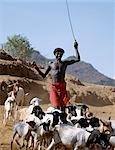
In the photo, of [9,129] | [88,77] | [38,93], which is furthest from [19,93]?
[88,77]

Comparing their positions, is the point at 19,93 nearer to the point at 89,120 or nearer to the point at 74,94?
the point at 89,120

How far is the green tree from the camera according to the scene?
5041cm

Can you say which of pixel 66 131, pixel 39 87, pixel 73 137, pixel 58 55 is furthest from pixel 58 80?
pixel 39 87

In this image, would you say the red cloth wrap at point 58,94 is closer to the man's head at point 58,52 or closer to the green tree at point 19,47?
the man's head at point 58,52

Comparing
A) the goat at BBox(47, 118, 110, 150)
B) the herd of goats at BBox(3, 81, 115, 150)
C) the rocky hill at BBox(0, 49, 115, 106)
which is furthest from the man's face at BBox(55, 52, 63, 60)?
the rocky hill at BBox(0, 49, 115, 106)

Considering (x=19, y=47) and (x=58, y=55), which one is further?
(x=19, y=47)

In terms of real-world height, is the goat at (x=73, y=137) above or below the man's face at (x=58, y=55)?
below

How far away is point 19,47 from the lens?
167 feet

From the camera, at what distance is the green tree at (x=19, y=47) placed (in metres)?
50.4

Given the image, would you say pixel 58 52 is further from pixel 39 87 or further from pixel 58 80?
pixel 39 87

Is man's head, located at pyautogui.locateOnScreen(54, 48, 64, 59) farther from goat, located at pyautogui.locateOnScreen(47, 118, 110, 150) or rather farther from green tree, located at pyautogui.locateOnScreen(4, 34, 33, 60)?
green tree, located at pyautogui.locateOnScreen(4, 34, 33, 60)

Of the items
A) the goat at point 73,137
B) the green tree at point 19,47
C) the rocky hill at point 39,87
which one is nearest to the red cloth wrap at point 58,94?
the goat at point 73,137

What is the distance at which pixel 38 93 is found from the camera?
26141 millimetres

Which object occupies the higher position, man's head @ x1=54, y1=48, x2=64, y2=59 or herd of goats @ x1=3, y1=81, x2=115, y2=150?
man's head @ x1=54, y1=48, x2=64, y2=59
